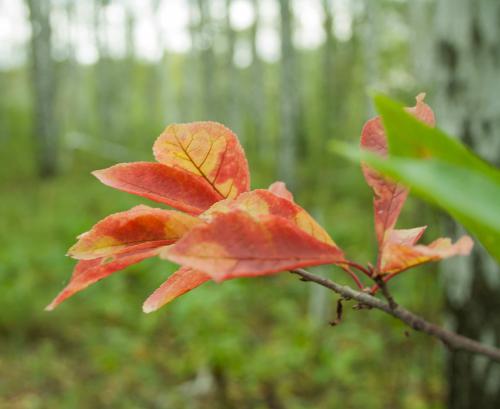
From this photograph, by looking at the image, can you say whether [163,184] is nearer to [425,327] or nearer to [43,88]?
[425,327]

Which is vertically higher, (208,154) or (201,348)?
(208,154)

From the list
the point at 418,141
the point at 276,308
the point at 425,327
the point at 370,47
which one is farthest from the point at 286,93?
the point at 418,141

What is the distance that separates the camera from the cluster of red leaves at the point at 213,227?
36 cm

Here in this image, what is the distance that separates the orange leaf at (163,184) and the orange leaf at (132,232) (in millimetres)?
Result: 27

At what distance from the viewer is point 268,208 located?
446mm

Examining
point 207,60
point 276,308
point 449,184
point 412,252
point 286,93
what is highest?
point 449,184

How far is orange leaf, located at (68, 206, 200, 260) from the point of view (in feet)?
1.51

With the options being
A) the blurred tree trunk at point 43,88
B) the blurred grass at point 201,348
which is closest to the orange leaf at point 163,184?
the blurred grass at point 201,348

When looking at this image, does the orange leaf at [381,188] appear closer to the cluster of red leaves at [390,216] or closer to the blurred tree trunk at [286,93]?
the cluster of red leaves at [390,216]

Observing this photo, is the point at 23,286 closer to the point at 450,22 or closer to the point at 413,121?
the point at 450,22

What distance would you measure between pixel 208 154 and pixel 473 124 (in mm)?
1691

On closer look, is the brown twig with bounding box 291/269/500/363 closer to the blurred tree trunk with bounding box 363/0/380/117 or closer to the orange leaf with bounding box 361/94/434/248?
the orange leaf with bounding box 361/94/434/248

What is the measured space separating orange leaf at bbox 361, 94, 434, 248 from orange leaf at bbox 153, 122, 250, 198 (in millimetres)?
117

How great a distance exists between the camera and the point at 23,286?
5148 millimetres
